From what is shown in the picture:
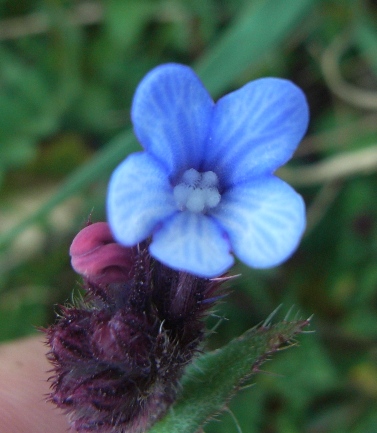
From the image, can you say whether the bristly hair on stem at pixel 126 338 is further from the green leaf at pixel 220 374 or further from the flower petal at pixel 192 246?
the flower petal at pixel 192 246

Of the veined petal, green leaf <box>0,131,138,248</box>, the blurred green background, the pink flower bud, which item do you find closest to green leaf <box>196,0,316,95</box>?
the blurred green background

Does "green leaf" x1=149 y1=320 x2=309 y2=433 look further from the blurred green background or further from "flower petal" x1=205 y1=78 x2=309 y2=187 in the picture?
the blurred green background

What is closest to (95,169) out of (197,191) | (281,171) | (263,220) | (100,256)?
(281,171)

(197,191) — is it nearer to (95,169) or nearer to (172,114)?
(172,114)

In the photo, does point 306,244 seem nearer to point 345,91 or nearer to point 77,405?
point 345,91

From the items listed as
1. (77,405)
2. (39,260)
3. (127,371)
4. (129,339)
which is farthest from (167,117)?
(39,260)

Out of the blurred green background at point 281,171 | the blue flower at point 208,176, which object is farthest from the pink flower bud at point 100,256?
the blurred green background at point 281,171
